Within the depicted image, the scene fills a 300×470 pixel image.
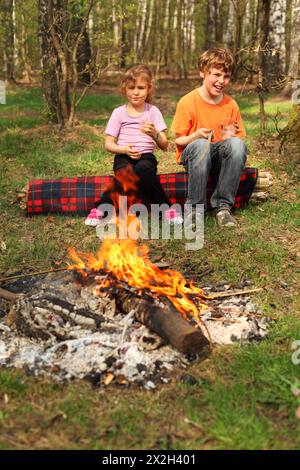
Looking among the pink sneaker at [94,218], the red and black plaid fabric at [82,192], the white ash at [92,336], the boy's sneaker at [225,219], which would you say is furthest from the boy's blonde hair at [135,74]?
the white ash at [92,336]

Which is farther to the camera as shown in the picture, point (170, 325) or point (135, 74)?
point (135, 74)

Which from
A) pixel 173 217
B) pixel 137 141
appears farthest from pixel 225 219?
pixel 137 141

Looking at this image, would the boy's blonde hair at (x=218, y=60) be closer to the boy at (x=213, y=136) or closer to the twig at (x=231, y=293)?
the boy at (x=213, y=136)

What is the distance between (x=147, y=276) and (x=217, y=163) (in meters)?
2.03

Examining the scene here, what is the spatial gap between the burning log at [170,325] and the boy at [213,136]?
6.38 ft

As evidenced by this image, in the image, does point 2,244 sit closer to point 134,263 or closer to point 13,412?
point 134,263

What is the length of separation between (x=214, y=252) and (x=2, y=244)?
201 cm

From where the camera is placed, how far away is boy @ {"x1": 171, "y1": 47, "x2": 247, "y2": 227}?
205 inches

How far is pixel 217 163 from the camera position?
547 centimetres

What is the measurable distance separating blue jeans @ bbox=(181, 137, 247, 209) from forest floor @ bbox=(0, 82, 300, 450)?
0.84 feet

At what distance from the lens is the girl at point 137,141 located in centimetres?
528

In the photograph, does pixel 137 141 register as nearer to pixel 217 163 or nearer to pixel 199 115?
pixel 199 115

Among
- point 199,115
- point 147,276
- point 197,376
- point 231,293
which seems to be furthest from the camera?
point 199,115

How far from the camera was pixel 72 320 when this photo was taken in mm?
3570
